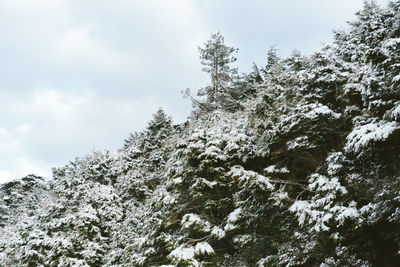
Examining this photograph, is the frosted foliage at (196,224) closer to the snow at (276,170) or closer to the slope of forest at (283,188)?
the slope of forest at (283,188)

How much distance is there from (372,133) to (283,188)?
348 centimetres

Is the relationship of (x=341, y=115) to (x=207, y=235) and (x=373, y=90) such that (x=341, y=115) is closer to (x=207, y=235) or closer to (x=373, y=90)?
(x=373, y=90)

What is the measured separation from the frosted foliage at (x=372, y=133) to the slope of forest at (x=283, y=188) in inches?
1.0

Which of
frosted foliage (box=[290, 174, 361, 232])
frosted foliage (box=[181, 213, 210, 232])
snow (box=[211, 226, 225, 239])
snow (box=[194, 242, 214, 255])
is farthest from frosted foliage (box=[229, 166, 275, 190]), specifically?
snow (box=[194, 242, 214, 255])

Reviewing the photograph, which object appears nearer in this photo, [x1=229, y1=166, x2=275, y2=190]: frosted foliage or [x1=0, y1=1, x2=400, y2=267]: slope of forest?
[x1=0, y1=1, x2=400, y2=267]: slope of forest

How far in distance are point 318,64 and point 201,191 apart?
642 cm

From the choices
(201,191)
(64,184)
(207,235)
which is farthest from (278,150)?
(64,184)

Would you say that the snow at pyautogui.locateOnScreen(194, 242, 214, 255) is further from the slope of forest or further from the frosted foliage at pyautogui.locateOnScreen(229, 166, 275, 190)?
the frosted foliage at pyautogui.locateOnScreen(229, 166, 275, 190)

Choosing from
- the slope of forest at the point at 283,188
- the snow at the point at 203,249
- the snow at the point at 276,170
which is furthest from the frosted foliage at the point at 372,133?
the snow at the point at 203,249

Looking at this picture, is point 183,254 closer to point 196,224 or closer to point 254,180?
point 196,224

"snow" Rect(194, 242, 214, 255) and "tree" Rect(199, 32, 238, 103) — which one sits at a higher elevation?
"tree" Rect(199, 32, 238, 103)

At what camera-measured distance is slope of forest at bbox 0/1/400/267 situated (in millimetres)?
7379

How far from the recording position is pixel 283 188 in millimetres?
9750

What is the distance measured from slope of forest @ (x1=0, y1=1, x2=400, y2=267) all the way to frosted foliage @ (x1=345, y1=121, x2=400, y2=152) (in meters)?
0.03
